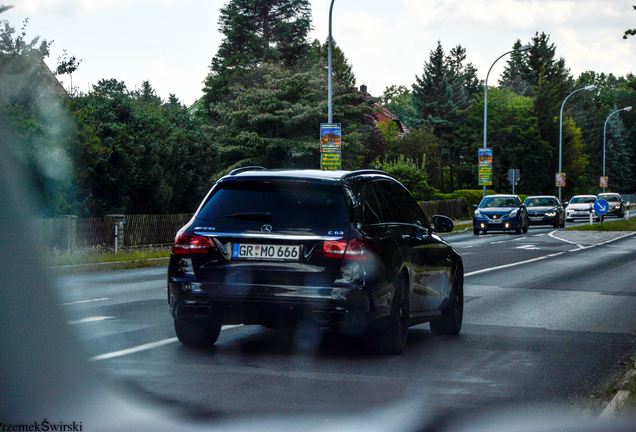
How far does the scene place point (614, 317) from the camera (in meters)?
10.8

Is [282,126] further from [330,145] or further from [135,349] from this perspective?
[135,349]

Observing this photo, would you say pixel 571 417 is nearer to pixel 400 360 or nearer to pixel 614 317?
pixel 400 360

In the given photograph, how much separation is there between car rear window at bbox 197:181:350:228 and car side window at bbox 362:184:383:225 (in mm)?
292

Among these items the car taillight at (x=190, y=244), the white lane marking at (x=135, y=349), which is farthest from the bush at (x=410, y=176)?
the car taillight at (x=190, y=244)

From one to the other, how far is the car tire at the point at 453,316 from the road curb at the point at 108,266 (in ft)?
35.5

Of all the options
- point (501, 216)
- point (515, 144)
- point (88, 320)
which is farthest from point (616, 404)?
point (515, 144)

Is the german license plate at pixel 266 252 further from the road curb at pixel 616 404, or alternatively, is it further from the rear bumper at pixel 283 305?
the road curb at pixel 616 404

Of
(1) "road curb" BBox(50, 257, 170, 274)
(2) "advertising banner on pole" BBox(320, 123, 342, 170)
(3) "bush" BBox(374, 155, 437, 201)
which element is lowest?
(1) "road curb" BBox(50, 257, 170, 274)

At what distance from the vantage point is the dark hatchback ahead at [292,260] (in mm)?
6957

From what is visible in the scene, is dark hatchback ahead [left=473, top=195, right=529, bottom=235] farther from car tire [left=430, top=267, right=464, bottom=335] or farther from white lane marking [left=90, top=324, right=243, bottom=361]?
white lane marking [left=90, top=324, right=243, bottom=361]

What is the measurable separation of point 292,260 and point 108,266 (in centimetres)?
1339

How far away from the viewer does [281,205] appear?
7250 mm

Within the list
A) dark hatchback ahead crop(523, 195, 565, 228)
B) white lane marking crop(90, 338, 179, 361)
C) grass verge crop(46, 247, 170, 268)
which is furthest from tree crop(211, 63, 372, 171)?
white lane marking crop(90, 338, 179, 361)

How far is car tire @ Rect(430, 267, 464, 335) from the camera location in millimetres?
9070
